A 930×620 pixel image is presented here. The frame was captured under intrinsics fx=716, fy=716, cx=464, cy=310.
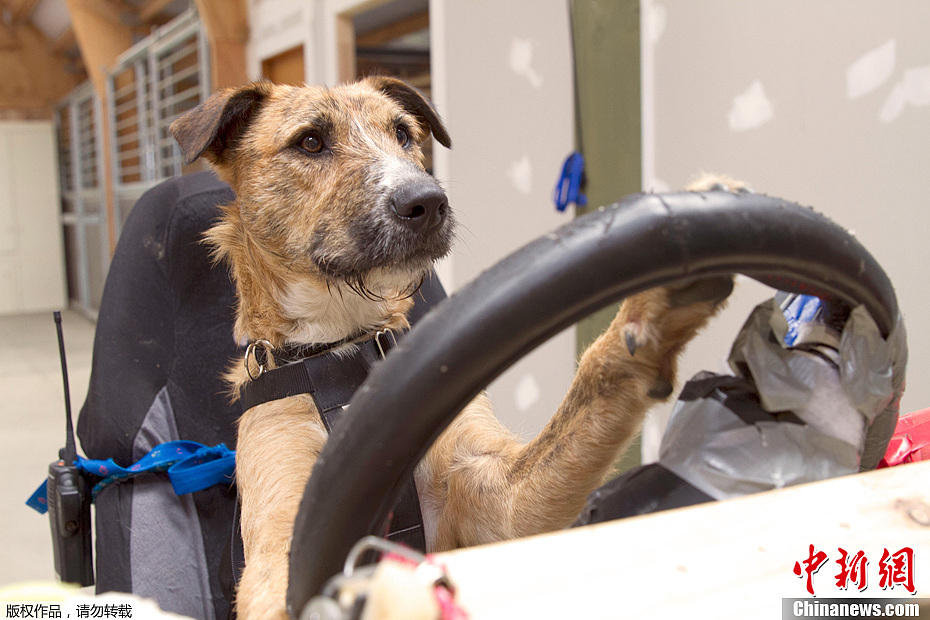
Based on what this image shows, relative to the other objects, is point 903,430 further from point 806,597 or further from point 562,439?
point 806,597

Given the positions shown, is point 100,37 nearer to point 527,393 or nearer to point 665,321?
point 527,393

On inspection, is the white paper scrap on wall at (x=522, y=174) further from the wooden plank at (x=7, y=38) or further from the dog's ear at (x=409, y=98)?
the wooden plank at (x=7, y=38)

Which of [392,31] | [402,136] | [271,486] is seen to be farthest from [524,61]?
[392,31]

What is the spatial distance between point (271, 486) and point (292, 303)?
0.40m

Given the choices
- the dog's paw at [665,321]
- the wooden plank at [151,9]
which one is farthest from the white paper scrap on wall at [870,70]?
the wooden plank at [151,9]

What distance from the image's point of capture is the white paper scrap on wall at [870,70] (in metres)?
1.65

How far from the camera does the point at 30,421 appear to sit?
541cm

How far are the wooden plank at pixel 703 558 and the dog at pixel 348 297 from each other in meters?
0.28

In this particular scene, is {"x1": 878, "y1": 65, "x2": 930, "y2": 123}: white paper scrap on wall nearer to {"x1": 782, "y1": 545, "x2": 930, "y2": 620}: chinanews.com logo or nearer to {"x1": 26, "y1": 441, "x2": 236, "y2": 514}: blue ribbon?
{"x1": 782, "y1": 545, "x2": 930, "y2": 620}: chinanews.com logo

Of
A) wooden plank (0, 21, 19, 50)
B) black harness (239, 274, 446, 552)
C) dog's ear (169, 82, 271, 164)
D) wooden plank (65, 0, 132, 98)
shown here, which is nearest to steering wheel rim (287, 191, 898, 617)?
black harness (239, 274, 446, 552)

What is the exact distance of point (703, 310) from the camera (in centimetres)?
62

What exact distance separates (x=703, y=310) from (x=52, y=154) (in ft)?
40.2

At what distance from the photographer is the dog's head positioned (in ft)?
4.25

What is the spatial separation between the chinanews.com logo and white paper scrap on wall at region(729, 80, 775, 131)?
1784 millimetres
